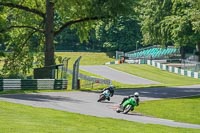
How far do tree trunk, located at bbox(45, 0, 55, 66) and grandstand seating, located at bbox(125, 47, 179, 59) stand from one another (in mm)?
51347

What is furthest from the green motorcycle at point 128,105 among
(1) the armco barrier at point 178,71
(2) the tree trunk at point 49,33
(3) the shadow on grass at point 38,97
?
(1) the armco barrier at point 178,71

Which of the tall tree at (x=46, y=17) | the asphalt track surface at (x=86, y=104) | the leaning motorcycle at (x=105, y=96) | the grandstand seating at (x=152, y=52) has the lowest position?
the asphalt track surface at (x=86, y=104)

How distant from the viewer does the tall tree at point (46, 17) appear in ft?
131

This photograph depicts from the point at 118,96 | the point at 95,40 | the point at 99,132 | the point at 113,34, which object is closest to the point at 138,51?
the point at 113,34

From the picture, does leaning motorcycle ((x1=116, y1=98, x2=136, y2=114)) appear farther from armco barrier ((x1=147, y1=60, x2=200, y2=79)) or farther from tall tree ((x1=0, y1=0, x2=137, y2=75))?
armco barrier ((x1=147, y1=60, x2=200, y2=79))

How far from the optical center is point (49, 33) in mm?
40969

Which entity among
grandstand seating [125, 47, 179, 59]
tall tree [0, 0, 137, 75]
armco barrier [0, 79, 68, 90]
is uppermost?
tall tree [0, 0, 137, 75]

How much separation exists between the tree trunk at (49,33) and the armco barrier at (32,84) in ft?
15.2

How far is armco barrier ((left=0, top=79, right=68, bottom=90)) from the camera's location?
1321 inches

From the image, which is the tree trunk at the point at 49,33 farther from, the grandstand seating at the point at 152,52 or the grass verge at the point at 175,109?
the grandstand seating at the point at 152,52

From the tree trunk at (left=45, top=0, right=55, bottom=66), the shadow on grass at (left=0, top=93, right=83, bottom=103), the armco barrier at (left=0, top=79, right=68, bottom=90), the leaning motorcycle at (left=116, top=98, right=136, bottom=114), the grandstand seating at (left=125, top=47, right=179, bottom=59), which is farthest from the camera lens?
the grandstand seating at (left=125, top=47, right=179, bottom=59)

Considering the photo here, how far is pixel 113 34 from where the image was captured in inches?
4158

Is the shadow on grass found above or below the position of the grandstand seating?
below

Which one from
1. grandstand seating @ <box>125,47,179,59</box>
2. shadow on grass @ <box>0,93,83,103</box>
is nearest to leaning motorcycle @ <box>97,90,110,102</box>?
shadow on grass @ <box>0,93,83,103</box>
